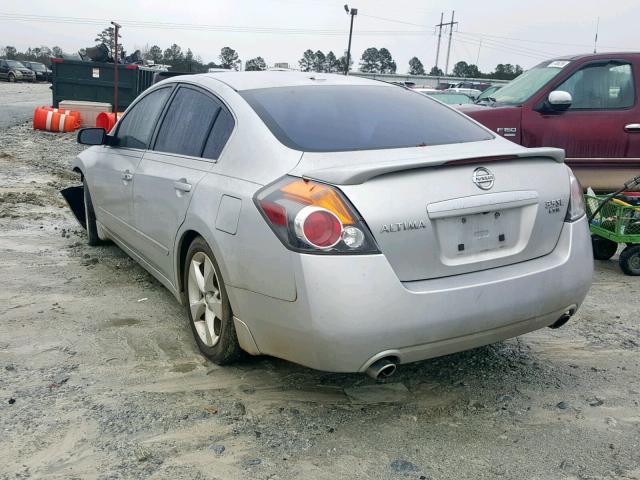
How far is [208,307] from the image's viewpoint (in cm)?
354

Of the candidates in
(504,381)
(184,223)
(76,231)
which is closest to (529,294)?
(504,381)

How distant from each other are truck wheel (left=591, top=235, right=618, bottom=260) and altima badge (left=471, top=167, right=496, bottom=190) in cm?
365

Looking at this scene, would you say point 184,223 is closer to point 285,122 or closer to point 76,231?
point 285,122

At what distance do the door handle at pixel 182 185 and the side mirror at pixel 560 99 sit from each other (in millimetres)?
4128

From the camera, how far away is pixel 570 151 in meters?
6.52

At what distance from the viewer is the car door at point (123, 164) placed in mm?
4633

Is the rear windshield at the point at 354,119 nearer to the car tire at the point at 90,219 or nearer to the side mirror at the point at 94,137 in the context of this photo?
the side mirror at the point at 94,137

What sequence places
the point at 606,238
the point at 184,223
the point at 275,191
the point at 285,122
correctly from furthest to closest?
1. the point at 606,238
2. the point at 184,223
3. the point at 285,122
4. the point at 275,191

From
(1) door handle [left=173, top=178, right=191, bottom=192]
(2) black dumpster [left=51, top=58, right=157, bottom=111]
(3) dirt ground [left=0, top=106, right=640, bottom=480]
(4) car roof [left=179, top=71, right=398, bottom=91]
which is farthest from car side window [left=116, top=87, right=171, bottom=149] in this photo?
(2) black dumpster [left=51, top=58, right=157, bottom=111]

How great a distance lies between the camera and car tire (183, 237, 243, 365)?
11.0ft

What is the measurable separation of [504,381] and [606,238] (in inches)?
114

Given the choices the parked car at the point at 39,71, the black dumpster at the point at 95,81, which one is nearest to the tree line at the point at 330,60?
the parked car at the point at 39,71

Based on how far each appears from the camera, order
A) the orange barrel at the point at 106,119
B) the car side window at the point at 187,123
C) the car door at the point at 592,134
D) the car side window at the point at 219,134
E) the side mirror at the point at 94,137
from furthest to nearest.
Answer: the orange barrel at the point at 106,119 < the car door at the point at 592,134 < the side mirror at the point at 94,137 < the car side window at the point at 187,123 < the car side window at the point at 219,134

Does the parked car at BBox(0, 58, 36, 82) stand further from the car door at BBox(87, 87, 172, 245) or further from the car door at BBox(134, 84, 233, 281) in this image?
the car door at BBox(134, 84, 233, 281)
